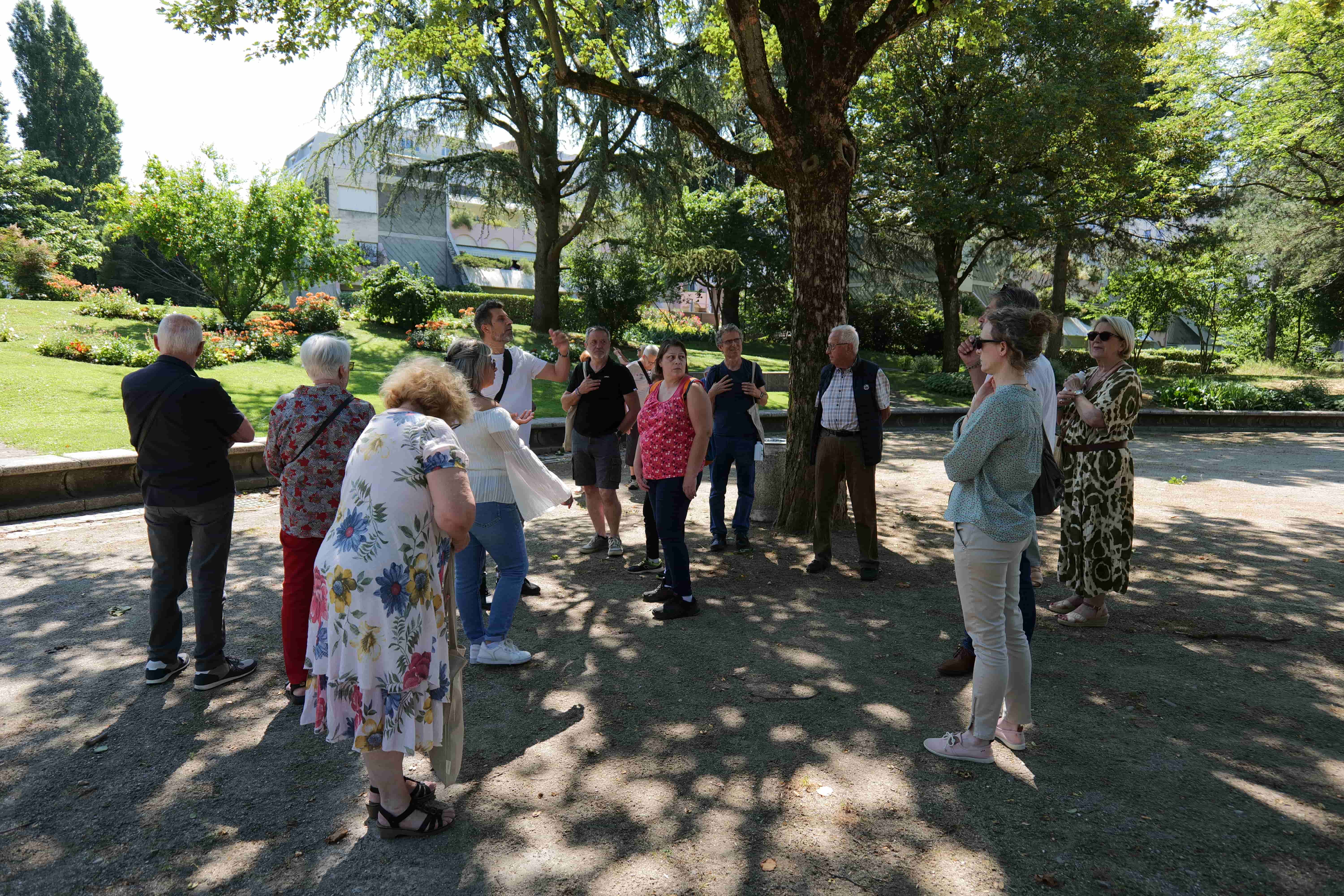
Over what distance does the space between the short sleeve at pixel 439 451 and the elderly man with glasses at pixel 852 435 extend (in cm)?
404

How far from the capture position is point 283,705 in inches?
164

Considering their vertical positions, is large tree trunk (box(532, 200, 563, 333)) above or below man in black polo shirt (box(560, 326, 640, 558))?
above

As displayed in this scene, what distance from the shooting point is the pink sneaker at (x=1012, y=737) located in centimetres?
367

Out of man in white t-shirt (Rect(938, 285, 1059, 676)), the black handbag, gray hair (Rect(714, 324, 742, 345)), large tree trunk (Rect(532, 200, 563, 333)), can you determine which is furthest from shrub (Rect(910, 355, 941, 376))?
the black handbag

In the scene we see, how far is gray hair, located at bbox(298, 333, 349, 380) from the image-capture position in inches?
151

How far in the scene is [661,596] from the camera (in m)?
5.68

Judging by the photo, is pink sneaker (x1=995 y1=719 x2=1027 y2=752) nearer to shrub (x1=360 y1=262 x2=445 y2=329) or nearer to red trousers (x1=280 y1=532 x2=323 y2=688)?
red trousers (x1=280 y1=532 x2=323 y2=688)

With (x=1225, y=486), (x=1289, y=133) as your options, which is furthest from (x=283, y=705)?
(x=1289, y=133)

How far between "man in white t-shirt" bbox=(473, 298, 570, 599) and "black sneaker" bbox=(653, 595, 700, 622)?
102 centimetres

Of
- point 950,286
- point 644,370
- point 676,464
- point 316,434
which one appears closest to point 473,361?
point 316,434

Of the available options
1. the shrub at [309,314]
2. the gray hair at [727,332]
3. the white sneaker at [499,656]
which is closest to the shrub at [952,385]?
the gray hair at [727,332]

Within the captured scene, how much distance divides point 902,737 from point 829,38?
6.11 m

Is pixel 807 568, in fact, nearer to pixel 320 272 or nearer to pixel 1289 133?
pixel 320 272

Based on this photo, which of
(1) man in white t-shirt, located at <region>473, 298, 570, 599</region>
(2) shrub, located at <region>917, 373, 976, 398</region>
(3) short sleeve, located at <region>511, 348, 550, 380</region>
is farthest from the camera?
(2) shrub, located at <region>917, 373, 976, 398</region>
